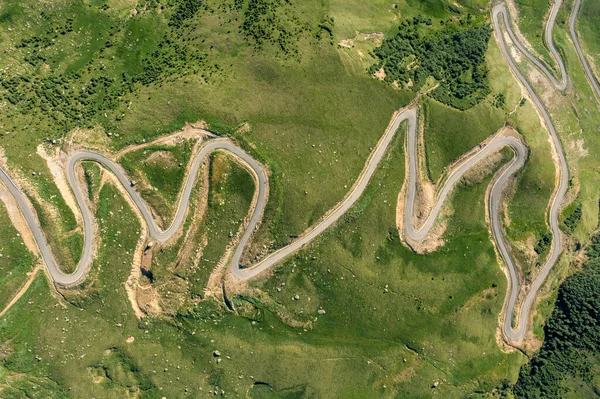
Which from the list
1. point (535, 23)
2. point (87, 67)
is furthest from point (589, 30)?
point (87, 67)

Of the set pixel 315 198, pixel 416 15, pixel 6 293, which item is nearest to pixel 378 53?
pixel 416 15

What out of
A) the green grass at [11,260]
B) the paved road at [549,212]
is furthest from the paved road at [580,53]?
the green grass at [11,260]

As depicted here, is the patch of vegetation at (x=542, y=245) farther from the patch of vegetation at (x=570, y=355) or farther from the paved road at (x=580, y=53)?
the paved road at (x=580, y=53)

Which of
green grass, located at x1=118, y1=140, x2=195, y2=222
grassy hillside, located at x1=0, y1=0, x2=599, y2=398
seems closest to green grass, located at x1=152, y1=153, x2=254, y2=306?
grassy hillside, located at x1=0, y1=0, x2=599, y2=398

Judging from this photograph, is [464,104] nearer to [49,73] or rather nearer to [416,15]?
[416,15]

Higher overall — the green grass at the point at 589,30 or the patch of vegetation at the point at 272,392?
the green grass at the point at 589,30

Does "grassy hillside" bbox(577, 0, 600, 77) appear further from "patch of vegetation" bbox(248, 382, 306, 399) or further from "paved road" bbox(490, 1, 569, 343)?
"patch of vegetation" bbox(248, 382, 306, 399)
